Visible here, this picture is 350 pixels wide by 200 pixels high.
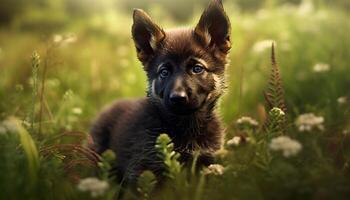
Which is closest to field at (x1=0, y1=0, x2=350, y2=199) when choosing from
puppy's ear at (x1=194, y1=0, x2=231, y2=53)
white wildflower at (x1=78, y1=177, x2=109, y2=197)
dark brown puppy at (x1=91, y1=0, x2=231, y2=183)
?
white wildflower at (x1=78, y1=177, x2=109, y2=197)

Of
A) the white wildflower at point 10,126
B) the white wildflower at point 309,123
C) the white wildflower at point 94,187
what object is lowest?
the white wildflower at point 94,187

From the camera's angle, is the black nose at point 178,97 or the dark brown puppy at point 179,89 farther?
the dark brown puppy at point 179,89

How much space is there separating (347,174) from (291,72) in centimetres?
398

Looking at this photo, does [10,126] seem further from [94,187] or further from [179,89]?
[179,89]

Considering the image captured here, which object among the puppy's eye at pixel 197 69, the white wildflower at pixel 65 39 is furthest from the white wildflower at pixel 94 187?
the puppy's eye at pixel 197 69

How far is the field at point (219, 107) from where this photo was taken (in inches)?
137

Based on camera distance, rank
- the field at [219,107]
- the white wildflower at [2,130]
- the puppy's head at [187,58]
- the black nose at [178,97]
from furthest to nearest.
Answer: the puppy's head at [187,58], the black nose at [178,97], the white wildflower at [2,130], the field at [219,107]

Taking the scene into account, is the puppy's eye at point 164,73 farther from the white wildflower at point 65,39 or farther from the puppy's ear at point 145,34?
the white wildflower at point 65,39

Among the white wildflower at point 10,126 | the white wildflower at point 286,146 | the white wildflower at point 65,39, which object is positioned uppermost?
the white wildflower at point 65,39

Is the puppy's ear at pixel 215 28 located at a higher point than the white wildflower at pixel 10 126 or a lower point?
higher

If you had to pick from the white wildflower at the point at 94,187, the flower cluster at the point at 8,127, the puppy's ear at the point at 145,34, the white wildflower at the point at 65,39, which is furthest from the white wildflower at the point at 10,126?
the puppy's ear at the point at 145,34

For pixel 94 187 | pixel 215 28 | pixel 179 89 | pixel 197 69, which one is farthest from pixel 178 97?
pixel 94 187

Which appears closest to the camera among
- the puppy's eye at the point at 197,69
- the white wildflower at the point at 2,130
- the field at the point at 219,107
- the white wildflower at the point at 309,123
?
the field at the point at 219,107

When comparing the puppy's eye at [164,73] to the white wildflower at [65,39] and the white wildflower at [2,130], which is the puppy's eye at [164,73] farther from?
the white wildflower at [2,130]
